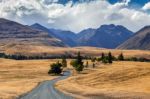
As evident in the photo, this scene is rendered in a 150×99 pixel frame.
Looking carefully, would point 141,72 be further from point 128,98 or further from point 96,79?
point 128,98

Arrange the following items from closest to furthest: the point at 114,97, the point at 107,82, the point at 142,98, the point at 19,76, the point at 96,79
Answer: the point at 142,98
the point at 114,97
the point at 107,82
the point at 96,79
the point at 19,76

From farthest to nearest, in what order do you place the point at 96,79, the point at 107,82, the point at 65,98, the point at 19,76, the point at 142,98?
the point at 19,76 → the point at 96,79 → the point at 107,82 → the point at 65,98 → the point at 142,98

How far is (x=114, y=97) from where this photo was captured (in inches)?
2554

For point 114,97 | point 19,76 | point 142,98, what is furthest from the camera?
point 19,76

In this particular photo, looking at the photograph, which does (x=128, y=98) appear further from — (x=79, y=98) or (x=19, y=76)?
(x=19, y=76)

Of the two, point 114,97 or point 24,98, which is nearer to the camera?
point 114,97

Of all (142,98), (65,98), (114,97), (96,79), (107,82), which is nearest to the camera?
(142,98)

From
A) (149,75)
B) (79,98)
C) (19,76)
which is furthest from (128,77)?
(19,76)

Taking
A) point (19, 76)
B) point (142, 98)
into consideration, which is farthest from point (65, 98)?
point (19, 76)

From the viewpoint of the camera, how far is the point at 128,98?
201ft

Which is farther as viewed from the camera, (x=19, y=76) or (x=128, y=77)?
(x=19, y=76)

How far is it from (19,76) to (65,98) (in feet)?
368

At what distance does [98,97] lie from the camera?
69.2 metres

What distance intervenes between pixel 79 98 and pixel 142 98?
15.1 metres
